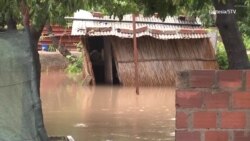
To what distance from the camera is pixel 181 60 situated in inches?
723

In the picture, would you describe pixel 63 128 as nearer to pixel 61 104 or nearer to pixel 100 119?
pixel 100 119

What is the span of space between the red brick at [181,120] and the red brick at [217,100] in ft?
0.51

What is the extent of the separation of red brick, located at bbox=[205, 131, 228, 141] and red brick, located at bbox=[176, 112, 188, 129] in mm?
153

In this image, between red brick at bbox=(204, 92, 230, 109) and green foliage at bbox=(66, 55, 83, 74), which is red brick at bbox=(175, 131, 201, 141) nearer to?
red brick at bbox=(204, 92, 230, 109)

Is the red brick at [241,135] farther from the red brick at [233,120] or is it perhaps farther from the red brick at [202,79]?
the red brick at [202,79]

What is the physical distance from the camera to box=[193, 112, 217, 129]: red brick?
11.3 ft

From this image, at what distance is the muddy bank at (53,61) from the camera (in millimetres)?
25016

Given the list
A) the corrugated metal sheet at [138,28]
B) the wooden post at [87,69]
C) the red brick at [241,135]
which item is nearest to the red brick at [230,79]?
the red brick at [241,135]

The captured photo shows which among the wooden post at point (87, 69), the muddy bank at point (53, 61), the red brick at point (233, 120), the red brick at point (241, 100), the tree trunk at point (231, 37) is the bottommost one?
the muddy bank at point (53, 61)

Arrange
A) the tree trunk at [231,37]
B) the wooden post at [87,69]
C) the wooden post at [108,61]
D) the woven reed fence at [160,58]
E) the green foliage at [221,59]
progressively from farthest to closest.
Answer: the green foliage at [221,59] < the wooden post at [108,61] < the wooden post at [87,69] < the woven reed fence at [160,58] < the tree trunk at [231,37]

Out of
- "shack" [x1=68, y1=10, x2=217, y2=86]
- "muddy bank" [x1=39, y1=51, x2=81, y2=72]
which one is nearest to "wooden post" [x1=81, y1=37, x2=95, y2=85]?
"shack" [x1=68, y1=10, x2=217, y2=86]

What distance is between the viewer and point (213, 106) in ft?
11.3

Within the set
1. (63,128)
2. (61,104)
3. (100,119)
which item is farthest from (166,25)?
(63,128)

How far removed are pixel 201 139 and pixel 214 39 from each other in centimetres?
1603
